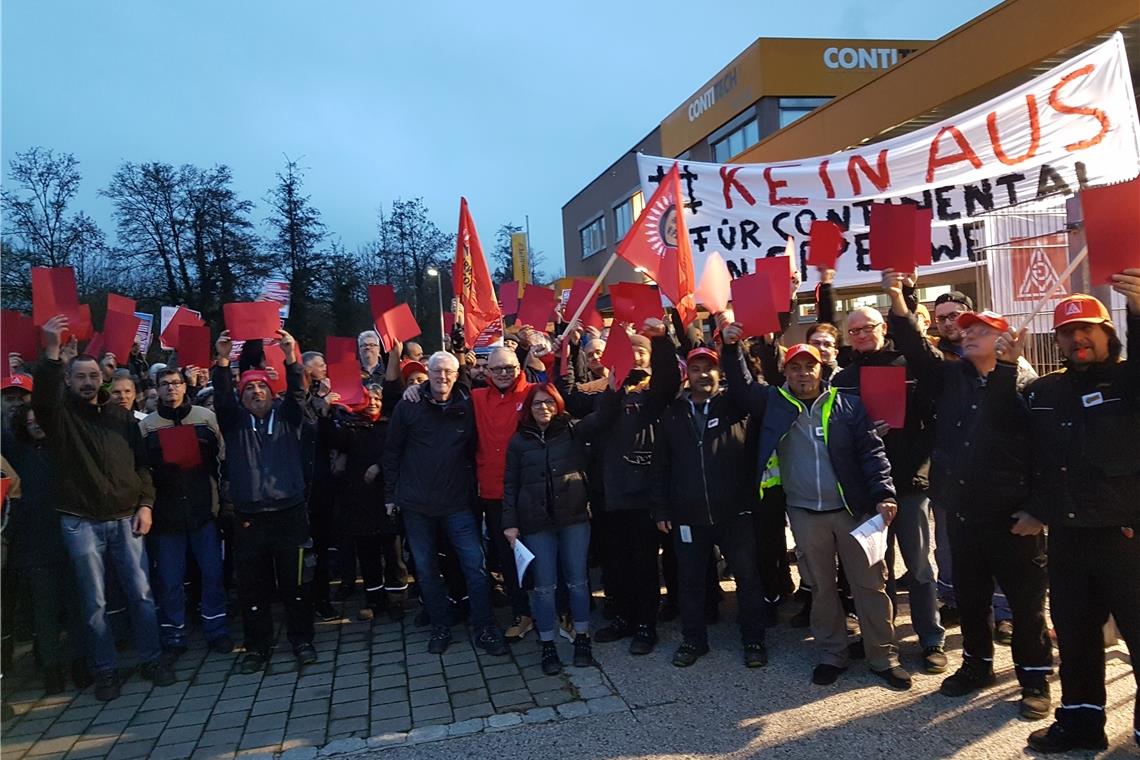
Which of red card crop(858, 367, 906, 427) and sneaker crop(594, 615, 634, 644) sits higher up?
red card crop(858, 367, 906, 427)

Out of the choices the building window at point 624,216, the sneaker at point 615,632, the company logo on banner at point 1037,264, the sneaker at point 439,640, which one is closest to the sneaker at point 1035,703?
the sneaker at point 615,632

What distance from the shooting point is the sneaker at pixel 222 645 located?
5.11 m

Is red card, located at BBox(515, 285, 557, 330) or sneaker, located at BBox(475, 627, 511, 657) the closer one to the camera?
sneaker, located at BBox(475, 627, 511, 657)

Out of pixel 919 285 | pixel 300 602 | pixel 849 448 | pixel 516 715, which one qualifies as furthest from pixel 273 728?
pixel 919 285

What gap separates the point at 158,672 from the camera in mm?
4652

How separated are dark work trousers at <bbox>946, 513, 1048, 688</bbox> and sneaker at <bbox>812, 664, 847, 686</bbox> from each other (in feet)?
2.24

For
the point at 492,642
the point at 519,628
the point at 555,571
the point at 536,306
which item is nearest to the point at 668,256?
the point at 536,306

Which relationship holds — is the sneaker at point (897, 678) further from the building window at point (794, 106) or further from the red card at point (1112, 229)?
the building window at point (794, 106)

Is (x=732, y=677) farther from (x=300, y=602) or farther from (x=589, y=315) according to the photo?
(x=589, y=315)

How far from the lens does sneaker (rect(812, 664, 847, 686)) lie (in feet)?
13.2

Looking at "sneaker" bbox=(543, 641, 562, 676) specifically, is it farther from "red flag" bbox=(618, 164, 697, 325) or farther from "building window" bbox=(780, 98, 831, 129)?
"building window" bbox=(780, 98, 831, 129)

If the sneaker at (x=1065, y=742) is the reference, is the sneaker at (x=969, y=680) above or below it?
above

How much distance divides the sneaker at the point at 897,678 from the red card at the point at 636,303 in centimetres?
255

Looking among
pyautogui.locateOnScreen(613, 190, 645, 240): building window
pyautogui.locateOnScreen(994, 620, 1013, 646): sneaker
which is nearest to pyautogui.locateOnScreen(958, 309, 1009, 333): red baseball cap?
pyautogui.locateOnScreen(994, 620, 1013, 646): sneaker
